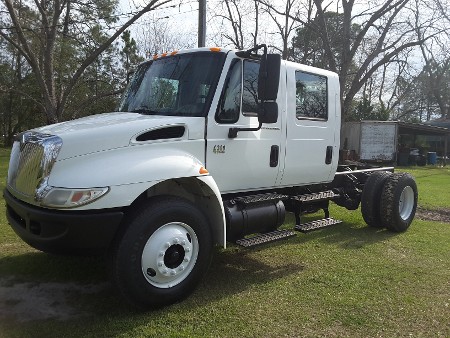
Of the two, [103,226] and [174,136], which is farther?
[174,136]

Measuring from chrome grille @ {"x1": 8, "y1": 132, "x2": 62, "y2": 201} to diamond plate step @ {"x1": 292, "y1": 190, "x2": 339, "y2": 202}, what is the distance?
3.33 m

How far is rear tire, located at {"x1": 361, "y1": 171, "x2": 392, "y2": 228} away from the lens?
23.4 feet

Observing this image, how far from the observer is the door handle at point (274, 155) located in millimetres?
5320

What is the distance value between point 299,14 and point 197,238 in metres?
27.2

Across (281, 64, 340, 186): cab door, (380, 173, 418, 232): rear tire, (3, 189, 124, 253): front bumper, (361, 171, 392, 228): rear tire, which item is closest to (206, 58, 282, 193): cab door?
(281, 64, 340, 186): cab door

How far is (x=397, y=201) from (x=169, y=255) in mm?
4591


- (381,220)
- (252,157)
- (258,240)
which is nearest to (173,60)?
(252,157)

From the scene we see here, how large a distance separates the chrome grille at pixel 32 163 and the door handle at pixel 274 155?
2.57 meters

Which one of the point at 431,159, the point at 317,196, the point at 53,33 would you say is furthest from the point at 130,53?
the point at 317,196

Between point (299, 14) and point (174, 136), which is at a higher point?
point (299, 14)

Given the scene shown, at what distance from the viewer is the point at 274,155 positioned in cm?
536

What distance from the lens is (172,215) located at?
3984 mm

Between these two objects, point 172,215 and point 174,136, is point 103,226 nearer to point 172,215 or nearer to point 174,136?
point 172,215

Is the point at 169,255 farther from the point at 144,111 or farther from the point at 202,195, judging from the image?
the point at 144,111
